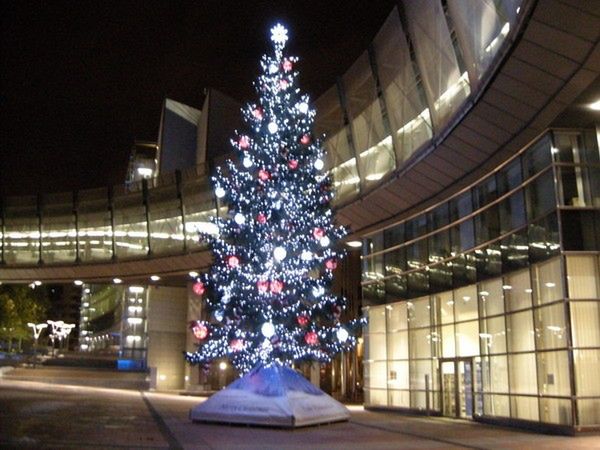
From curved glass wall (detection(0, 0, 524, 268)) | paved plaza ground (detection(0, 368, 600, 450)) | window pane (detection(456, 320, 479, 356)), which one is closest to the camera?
paved plaza ground (detection(0, 368, 600, 450))

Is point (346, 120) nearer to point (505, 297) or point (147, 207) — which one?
point (505, 297)

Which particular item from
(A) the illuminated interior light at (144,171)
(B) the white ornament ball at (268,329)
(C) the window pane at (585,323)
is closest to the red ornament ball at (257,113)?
(B) the white ornament ball at (268,329)

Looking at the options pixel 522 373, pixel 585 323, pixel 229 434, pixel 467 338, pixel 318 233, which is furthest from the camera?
pixel 467 338

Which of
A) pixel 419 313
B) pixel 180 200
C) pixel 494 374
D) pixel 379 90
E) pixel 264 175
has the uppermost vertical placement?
pixel 379 90

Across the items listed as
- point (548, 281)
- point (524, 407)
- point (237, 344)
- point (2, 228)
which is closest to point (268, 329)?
point (237, 344)

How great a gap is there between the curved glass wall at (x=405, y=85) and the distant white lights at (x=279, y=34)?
379 cm

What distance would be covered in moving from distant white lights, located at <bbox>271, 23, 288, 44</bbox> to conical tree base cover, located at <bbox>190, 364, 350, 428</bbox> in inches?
418

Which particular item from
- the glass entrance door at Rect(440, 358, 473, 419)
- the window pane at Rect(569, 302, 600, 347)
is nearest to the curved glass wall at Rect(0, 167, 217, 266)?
the glass entrance door at Rect(440, 358, 473, 419)

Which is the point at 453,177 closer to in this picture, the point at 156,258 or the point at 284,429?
the point at 284,429

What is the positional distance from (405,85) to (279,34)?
477 cm

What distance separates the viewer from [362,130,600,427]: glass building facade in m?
17.2

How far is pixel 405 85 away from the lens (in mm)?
23922

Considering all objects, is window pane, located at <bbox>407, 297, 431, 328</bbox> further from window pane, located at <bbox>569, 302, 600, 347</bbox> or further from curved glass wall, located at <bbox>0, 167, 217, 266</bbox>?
curved glass wall, located at <bbox>0, 167, 217, 266</bbox>

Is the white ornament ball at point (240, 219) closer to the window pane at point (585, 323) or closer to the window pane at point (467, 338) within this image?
the window pane at point (467, 338)
